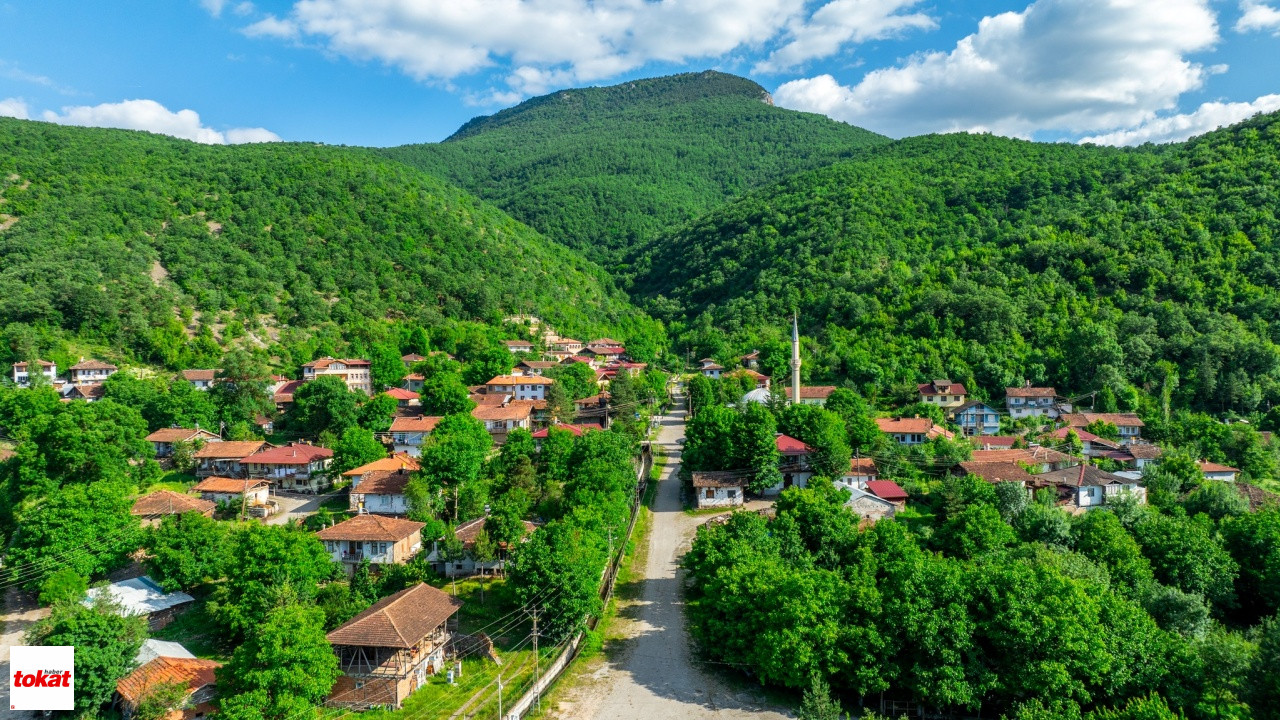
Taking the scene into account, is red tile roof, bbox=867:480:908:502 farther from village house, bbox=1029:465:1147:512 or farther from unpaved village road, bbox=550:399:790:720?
unpaved village road, bbox=550:399:790:720

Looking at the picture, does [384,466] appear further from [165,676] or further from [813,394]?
[813,394]

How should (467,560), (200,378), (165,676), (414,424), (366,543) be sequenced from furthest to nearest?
1. (200,378)
2. (414,424)
3. (467,560)
4. (366,543)
5. (165,676)

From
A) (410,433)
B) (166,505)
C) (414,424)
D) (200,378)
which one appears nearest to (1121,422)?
(414,424)

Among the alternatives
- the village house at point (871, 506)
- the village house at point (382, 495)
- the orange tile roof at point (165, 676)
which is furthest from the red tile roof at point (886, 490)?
the orange tile roof at point (165, 676)

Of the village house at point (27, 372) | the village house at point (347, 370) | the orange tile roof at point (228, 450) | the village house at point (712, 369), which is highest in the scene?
the village house at point (27, 372)

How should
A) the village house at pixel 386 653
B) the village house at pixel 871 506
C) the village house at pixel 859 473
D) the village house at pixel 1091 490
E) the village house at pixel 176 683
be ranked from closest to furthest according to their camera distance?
the village house at pixel 176 683 → the village house at pixel 386 653 → the village house at pixel 871 506 → the village house at pixel 1091 490 → the village house at pixel 859 473

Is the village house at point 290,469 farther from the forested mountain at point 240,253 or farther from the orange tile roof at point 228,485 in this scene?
the forested mountain at point 240,253

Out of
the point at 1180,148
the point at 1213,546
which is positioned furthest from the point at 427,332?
the point at 1180,148

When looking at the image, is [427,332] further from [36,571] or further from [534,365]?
[36,571]
